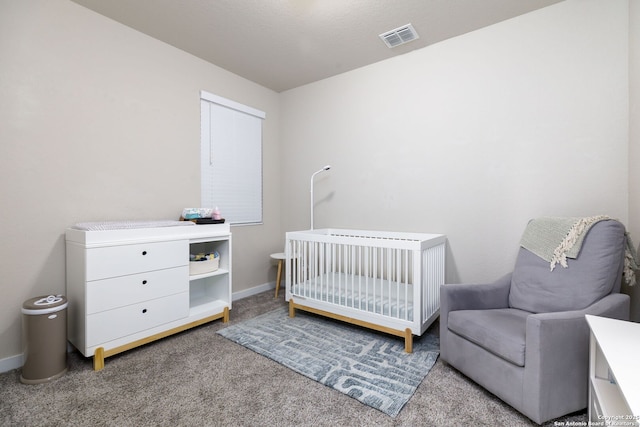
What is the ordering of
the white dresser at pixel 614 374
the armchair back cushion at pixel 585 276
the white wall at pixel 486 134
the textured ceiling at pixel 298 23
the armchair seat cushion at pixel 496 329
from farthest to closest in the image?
the textured ceiling at pixel 298 23 → the white wall at pixel 486 134 → the armchair back cushion at pixel 585 276 → the armchair seat cushion at pixel 496 329 → the white dresser at pixel 614 374

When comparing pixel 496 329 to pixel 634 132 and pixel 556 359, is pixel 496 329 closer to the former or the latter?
pixel 556 359

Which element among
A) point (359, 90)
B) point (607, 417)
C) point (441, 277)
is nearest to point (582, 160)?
point (441, 277)

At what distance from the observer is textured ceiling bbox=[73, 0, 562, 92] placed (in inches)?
83.3

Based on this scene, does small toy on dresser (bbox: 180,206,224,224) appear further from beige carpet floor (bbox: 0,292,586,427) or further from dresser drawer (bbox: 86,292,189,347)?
beige carpet floor (bbox: 0,292,586,427)

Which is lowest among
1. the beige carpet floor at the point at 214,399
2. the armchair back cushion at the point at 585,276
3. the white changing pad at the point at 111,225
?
the beige carpet floor at the point at 214,399

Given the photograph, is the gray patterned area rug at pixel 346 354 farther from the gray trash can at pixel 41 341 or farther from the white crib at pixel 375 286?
the gray trash can at pixel 41 341

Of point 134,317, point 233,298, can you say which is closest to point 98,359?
point 134,317

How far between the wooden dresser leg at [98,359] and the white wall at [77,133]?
0.56m

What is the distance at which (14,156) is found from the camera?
1.87 m

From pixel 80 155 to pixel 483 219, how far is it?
3268mm

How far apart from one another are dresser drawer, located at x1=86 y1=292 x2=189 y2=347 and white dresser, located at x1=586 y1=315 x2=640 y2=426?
2467 mm

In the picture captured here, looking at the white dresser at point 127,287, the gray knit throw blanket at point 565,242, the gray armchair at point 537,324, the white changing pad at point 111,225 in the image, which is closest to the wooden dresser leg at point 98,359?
the white dresser at point 127,287

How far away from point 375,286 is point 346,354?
2.10 feet

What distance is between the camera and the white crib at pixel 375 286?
2.04 metres
